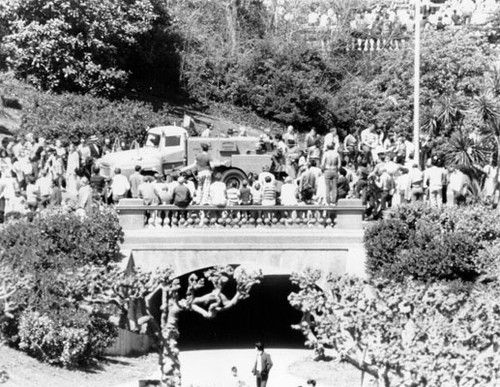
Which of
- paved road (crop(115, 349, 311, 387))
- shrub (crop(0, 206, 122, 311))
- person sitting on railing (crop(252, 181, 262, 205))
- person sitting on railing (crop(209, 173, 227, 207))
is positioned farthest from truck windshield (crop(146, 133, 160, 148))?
paved road (crop(115, 349, 311, 387))

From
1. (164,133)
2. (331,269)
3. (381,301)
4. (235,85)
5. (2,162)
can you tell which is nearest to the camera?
(381,301)

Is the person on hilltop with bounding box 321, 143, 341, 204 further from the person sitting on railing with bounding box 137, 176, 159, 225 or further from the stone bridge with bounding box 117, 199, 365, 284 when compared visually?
the person sitting on railing with bounding box 137, 176, 159, 225

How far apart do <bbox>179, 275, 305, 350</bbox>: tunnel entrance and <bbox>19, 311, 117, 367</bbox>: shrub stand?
5.00 meters

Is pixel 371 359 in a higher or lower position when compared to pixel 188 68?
lower

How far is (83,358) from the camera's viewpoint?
3847cm

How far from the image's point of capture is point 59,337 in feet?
124

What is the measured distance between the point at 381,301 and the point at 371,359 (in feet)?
7.68

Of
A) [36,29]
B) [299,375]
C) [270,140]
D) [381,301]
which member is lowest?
[299,375]

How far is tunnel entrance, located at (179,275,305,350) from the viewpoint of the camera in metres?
43.3

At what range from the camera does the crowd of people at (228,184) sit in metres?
41.3

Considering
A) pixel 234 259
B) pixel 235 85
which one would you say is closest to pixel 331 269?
pixel 234 259

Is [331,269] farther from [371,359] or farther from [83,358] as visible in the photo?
[371,359]

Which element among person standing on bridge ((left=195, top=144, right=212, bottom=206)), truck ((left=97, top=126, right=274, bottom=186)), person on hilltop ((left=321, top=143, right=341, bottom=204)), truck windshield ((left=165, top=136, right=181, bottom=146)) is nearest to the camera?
person standing on bridge ((left=195, top=144, right=212, bottom=206))

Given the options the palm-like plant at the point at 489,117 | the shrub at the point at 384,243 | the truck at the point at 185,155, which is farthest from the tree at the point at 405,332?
the palm-like plant at the point at 489,117
